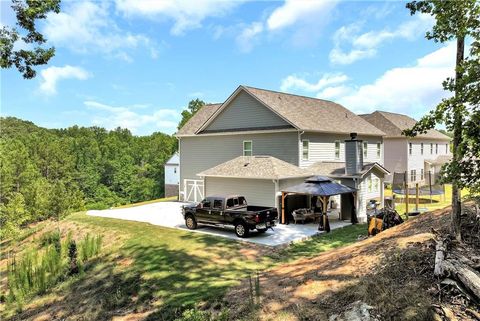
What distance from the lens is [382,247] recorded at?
367 inches

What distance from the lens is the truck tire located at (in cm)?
1625

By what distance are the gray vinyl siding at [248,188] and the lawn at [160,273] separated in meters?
5.05

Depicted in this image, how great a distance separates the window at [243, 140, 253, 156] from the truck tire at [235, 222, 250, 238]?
993 centimetres

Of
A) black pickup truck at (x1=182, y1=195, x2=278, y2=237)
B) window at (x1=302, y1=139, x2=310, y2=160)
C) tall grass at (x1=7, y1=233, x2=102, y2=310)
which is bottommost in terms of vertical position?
tall grass at (x1=7, y1=233, x2=102, y2=310)

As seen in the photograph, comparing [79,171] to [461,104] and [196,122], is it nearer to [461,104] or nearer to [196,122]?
[196,122]

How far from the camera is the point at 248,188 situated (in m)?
22.2

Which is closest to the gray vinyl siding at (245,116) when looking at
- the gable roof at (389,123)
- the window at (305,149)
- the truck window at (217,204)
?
the window at (305,149)

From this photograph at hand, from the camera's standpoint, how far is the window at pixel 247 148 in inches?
1016

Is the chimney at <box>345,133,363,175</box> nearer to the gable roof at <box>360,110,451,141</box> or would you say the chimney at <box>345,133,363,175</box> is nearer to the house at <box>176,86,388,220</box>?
the house at <box>176,86,388,220</box>

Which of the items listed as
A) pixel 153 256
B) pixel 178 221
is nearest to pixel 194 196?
pixel 178 221

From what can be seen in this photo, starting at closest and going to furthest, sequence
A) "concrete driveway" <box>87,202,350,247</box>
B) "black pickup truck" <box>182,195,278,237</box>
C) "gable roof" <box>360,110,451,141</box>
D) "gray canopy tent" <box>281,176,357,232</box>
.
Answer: "concrete driveway" <box>87,202,350,247</box>
"black pickup truck" <box>182,195,278,237</box>
"gray canopy tent" <box>281,176,357,232</box>
"gable roof" <box>360,110,451,141</box>

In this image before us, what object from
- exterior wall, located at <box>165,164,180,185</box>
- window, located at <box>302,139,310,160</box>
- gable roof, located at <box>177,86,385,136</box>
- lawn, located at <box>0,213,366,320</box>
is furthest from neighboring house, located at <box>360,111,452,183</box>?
exterior wall, located at <box>165,164,180,185</box>

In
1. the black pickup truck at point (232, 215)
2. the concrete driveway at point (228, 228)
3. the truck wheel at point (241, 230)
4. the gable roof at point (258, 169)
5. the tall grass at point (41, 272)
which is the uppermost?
the gable roof at point (258, 169)

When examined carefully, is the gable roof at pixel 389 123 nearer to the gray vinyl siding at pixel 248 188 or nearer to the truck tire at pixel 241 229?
the gray vinyl siding at pixel 248 188
